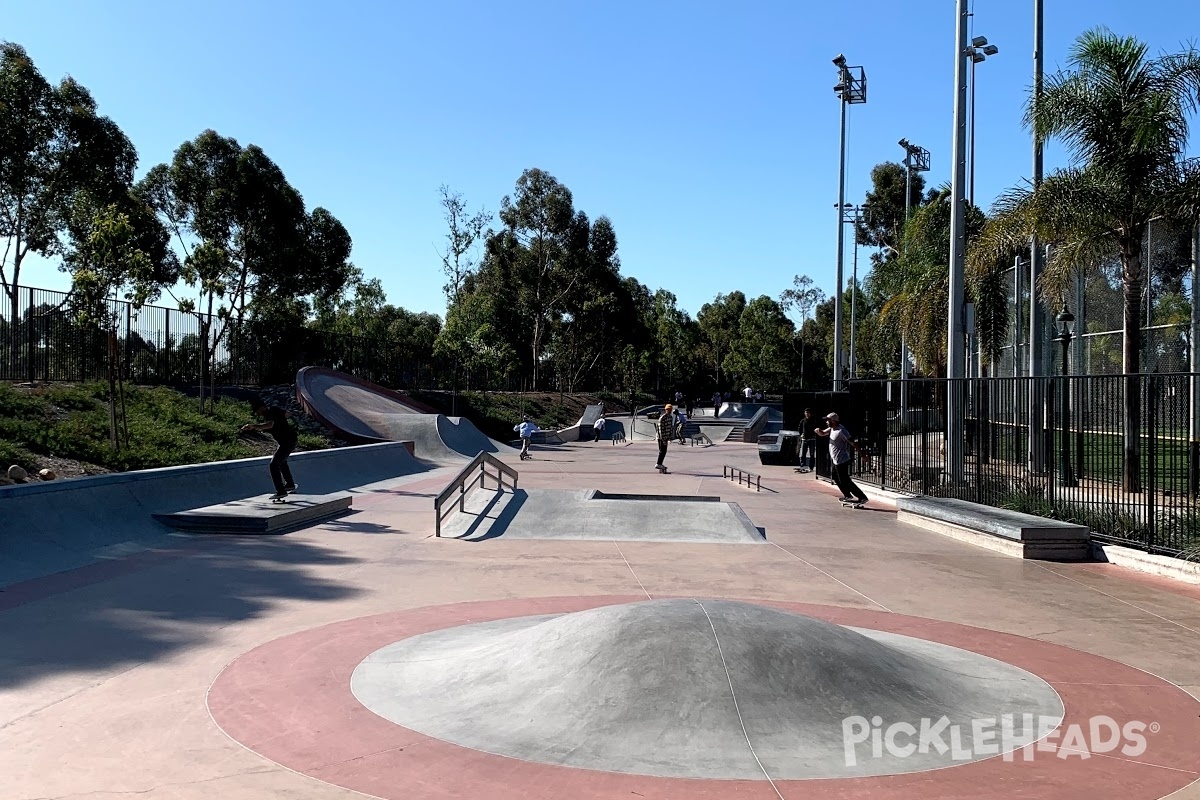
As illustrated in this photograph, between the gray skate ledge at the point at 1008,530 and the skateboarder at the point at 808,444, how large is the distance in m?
9.01

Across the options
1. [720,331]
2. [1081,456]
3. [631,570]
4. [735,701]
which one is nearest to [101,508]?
[631,570]

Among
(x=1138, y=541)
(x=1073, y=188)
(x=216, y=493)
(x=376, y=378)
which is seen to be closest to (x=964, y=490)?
(x=1138, y=541)

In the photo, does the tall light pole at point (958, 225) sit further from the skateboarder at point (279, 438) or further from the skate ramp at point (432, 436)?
the skate ramp at point (432, 436)

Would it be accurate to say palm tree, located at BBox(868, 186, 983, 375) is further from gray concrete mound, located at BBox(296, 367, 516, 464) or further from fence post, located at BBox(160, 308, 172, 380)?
fence post, located at BBox(160, 308, 172, 380)

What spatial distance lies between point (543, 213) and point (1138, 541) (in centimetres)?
5570

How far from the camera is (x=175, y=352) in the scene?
1018 inches

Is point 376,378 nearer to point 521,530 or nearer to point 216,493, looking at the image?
point 216,493

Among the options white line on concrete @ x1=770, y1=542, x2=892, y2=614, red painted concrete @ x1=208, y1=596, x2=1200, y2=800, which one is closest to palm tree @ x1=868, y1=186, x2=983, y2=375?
white line on concrete @ x1=770, y1=542, x2=892, y2=614

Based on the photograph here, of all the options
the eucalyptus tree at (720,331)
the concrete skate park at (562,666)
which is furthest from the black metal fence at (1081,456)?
the eucalyptus tree at (720,331)

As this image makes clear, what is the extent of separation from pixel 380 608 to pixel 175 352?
68.3ft

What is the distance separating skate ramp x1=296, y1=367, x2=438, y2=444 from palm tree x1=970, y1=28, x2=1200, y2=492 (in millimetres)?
19803

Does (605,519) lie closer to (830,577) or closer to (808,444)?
(830,577)

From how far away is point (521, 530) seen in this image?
13086 mm

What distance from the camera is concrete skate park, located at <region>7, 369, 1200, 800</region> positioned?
440cm
